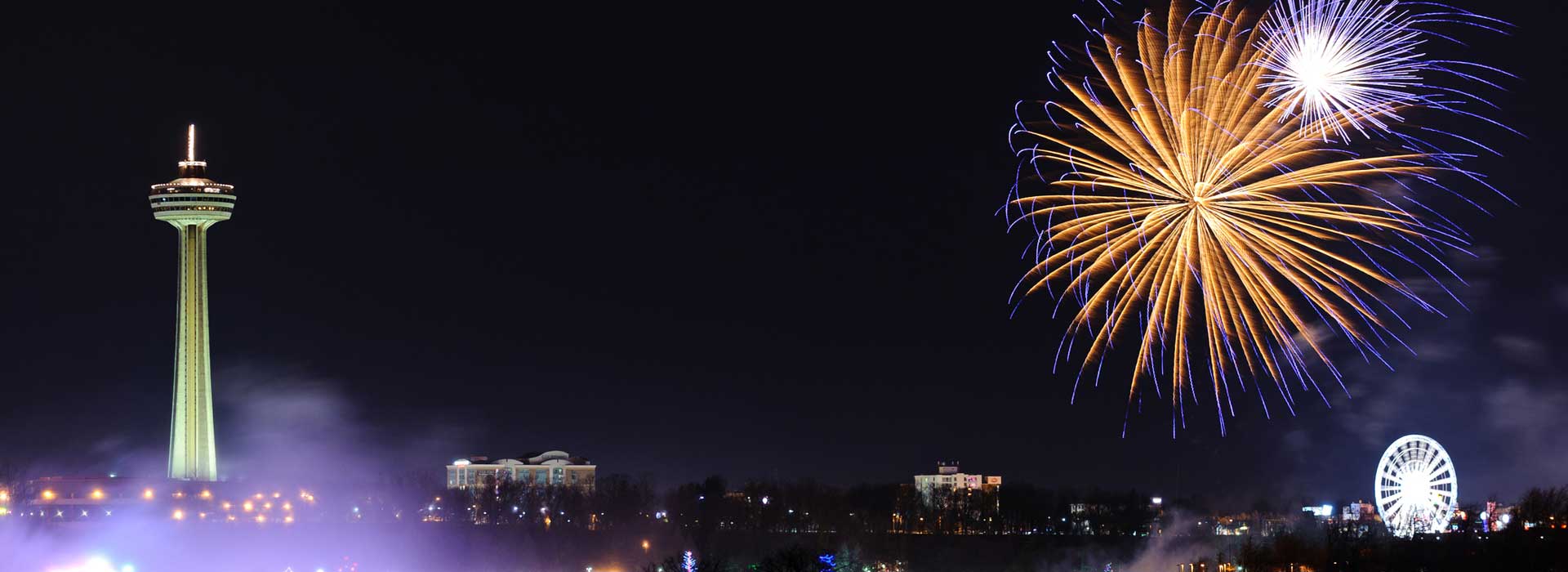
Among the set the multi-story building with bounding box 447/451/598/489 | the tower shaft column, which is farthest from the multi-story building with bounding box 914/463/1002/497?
the tower shaft column

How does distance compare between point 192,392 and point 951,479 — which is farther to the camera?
point 951,479

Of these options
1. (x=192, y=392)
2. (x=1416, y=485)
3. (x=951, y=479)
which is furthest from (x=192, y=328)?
(x=1416, y=485)

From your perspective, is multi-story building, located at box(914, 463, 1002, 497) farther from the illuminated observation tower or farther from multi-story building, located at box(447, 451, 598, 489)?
the illuminated observation tower

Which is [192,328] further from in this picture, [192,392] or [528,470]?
[528,470]

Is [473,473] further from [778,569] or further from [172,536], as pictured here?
[778,569]

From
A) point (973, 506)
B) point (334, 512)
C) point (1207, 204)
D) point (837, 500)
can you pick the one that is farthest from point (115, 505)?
point (1207, 204)

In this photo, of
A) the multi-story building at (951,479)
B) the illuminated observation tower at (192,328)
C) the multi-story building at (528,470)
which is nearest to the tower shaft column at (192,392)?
the illuminated observation tower at (192,328)

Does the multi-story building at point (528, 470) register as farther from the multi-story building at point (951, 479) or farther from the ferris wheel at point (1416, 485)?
the ferris wheel at point (1416, 485)
